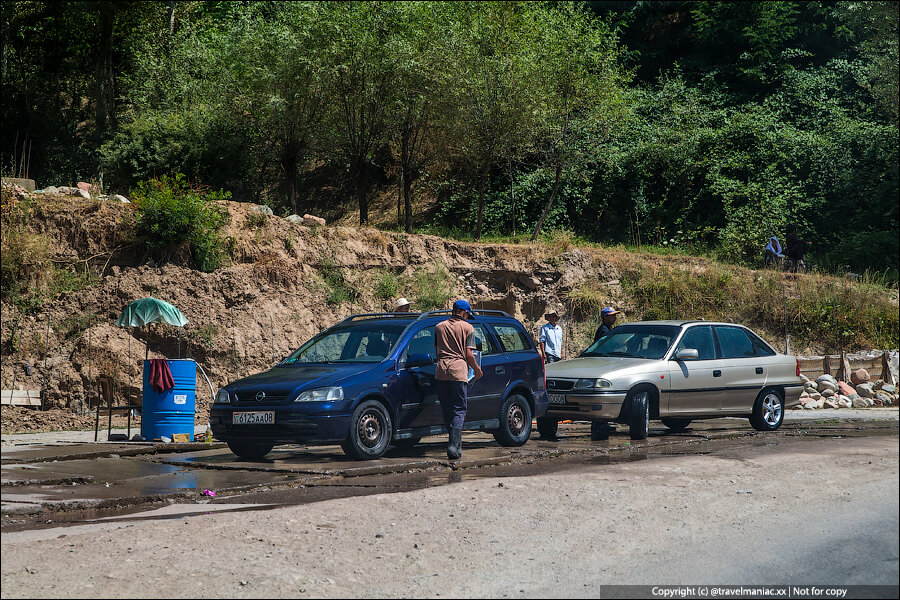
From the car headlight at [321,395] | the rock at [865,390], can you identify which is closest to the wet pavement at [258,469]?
the car headlight at [321,395]

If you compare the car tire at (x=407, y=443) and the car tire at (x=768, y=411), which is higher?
the car tire at (x=768, y=411)

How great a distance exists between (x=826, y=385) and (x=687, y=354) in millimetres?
7959

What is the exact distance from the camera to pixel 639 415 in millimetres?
12297

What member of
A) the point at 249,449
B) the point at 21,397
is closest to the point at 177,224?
the point at 21,397

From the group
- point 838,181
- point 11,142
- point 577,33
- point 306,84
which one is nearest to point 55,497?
point 306,84

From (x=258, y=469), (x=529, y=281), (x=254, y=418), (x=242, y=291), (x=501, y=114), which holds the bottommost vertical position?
(x=258, y=469)

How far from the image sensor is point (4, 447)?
467 cm

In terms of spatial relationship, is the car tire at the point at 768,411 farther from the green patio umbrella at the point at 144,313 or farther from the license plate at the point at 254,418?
the green patio umbrella at the point at 144,313

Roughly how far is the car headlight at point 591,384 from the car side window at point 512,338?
962 mm

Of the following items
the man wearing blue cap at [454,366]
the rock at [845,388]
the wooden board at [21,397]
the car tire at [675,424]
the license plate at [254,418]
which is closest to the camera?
the license plate at [254,418]

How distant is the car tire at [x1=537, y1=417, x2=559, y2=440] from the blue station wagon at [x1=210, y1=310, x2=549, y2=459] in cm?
79

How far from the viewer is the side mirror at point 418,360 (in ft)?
36.1

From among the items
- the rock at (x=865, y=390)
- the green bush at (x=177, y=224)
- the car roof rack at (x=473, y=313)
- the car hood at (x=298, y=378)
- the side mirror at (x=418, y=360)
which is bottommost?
the rock at (x=865, y=390)

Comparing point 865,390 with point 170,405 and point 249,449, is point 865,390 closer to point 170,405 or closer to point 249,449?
point 249,449
